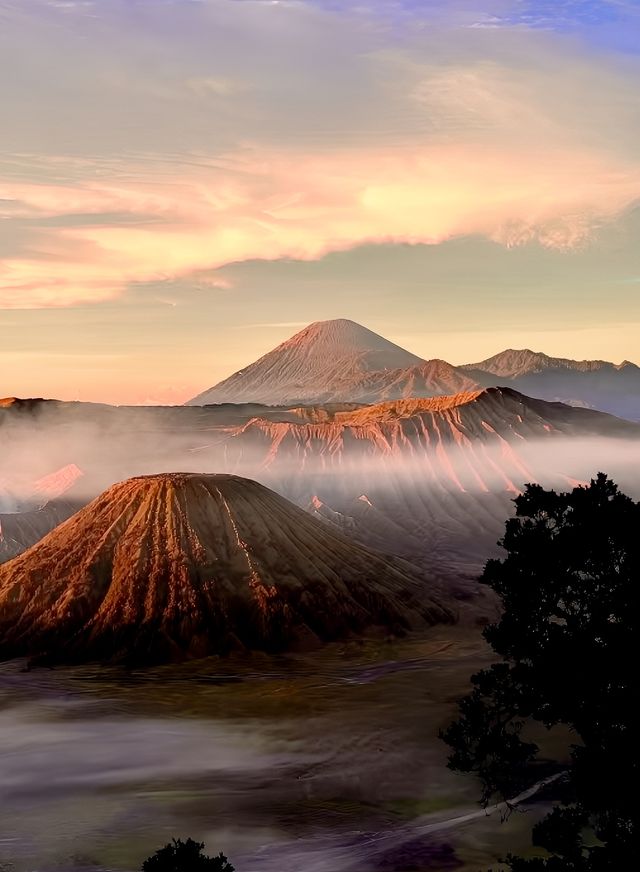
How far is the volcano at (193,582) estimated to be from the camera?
116 m

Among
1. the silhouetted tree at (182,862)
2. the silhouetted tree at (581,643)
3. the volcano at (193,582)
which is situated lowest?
the volcano at (193,582)

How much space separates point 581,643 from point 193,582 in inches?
3652

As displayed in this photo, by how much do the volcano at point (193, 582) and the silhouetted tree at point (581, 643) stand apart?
267ft

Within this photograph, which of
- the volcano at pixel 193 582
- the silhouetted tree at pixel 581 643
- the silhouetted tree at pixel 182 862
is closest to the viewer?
the silhouetted tree at pixel 182 862

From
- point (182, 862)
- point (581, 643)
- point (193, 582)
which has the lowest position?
point (193, 582)

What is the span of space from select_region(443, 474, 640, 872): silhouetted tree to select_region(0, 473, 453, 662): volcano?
267ft

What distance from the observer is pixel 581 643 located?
1310 inches

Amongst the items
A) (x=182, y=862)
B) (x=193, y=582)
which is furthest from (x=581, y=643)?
(x=193, y=582)

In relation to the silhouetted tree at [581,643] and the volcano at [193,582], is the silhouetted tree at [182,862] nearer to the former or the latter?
the silhouetted tree at [581,643]

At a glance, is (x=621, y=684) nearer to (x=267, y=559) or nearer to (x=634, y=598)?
(x=634, y=598)

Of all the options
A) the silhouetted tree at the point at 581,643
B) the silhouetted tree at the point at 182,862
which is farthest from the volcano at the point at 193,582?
the silhouetted tree at the point at 182,862

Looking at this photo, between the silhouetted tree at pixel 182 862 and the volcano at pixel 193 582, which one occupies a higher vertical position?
the silhouetted tree at pixel 182 862

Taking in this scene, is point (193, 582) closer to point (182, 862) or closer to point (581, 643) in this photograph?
point (581, 643)

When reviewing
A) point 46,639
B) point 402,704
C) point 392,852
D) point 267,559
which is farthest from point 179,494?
point 392,852
